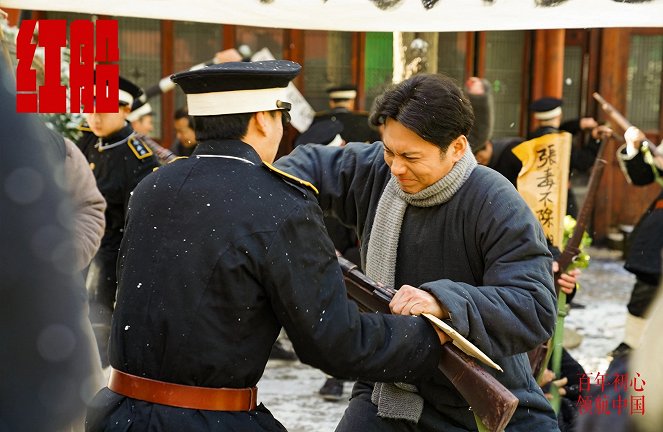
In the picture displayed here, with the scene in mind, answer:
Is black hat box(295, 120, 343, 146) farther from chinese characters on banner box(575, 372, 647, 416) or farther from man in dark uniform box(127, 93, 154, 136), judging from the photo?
chinese characters on banner box(575, 372, 647, 416)

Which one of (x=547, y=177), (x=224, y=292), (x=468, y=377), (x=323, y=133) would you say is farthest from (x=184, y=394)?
(x=323, y=133)

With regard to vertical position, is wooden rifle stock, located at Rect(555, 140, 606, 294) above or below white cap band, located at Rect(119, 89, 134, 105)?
below

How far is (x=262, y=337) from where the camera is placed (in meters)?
2.61

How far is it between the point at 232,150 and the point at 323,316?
0.50 metres

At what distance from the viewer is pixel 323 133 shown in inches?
301

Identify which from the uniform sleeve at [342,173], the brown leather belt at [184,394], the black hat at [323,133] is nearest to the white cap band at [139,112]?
the black hat at [323,133]

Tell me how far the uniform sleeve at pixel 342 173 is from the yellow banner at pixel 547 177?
134 cm

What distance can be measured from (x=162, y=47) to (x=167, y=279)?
9177 millimetres

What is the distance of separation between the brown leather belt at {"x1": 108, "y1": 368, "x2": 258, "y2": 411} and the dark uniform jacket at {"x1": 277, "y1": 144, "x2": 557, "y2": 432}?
646 millimetres

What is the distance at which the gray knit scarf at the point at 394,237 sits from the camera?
3141 millimetres

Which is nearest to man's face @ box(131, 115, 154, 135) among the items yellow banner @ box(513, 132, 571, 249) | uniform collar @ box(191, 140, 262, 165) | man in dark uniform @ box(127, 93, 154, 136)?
man in dark uniform @ box(127, 93, 154, 136)

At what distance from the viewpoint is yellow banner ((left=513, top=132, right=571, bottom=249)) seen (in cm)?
455

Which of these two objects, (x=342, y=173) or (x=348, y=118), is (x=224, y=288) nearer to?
(x=342, y=173)

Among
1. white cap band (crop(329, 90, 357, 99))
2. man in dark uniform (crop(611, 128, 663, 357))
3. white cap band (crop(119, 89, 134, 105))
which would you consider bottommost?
man in dark uniform (crop(611, 128, 663, 357))
